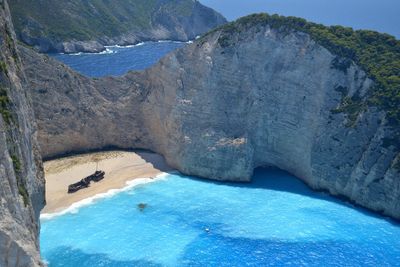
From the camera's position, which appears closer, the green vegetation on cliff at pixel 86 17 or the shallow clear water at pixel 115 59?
the shallow clear water at pixel 115 59

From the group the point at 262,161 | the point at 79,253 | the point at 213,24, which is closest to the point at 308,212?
the point at 262,161

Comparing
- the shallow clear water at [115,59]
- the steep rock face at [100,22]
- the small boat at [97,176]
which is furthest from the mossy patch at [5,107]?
the steep rock face at [100,22]

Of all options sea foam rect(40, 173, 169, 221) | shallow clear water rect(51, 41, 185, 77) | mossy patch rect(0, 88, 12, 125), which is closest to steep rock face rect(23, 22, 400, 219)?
sea foam rect(40, 173, 169, 221)

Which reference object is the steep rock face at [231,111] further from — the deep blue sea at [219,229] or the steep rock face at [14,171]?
the steep rock face at [14,171]

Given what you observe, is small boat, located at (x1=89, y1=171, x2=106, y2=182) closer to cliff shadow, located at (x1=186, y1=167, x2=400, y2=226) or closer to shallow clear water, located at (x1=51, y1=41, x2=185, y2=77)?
cliff shadow, located at (x1=186, y1=167, x2=400, y2=226)

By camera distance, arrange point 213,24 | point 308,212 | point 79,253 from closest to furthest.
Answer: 1. point 79,253
2. point 308,212
3. point 213,24

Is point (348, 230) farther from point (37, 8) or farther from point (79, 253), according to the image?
point (37, 8)

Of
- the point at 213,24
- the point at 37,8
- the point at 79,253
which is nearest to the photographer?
the point at 79,253
